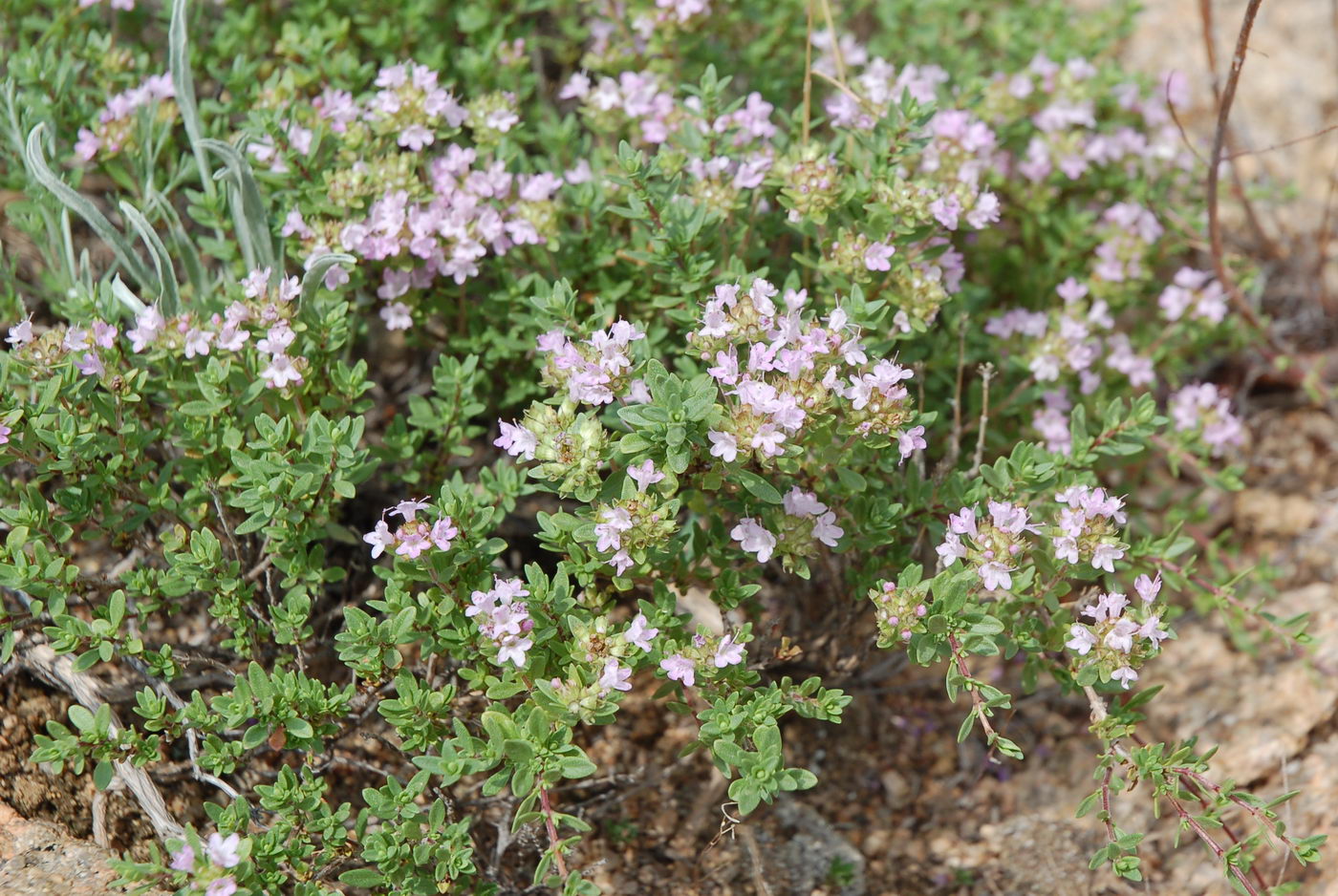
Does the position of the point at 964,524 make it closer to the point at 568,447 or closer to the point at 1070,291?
the point at 568,447

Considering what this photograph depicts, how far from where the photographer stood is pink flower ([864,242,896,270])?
3.05 meters

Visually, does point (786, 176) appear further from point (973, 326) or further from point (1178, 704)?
point (1178, 704)

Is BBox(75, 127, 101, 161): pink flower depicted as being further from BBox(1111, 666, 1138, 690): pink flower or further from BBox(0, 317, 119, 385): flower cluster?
BBox(1111, 666, 1138, 690): pink flower

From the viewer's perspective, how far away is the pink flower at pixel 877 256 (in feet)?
10.0

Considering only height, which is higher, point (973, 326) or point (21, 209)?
point (21, 209)

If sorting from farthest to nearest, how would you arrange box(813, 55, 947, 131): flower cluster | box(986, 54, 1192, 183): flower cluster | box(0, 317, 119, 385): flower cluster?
box(986, 54, 1192, 183): flower cluster, box(813, 55, 947, 131): flower cluster, box(0, 317, 119, 385): flower cluster

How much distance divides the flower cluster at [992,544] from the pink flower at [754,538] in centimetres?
41

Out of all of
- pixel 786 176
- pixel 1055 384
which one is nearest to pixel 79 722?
pixel 786 176

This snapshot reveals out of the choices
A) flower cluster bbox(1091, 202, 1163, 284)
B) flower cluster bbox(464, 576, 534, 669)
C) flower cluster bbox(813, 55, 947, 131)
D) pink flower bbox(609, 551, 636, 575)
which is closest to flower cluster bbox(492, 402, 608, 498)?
pink flower bbox(609, 551, 636, 575)

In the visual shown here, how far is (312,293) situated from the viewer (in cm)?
303

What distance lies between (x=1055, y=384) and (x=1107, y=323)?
27cm

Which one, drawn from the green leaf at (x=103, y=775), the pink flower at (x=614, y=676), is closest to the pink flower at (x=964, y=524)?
the pink flower at (x=614, y=676)

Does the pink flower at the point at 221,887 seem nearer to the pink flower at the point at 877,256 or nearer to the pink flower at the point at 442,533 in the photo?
the pink flower at the point at 442,533

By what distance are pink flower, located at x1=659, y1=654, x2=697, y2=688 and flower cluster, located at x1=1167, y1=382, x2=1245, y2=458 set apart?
2.03 meters
